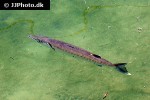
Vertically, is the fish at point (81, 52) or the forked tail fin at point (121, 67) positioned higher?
the fish at point (81, 52)

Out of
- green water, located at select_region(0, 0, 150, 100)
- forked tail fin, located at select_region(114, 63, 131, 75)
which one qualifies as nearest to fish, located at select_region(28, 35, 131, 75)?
forked tail fin, located at select_region(114, 63, 131, 75)

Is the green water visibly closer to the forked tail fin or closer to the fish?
the forked tail fin

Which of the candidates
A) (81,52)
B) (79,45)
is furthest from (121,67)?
(79,45)

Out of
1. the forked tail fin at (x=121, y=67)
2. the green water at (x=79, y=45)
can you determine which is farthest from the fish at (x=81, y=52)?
the green water at (x=79, y=45)

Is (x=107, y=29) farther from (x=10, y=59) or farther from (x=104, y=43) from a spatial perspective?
(x=10, y=59)

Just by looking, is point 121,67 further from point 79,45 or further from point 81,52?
point 79,45

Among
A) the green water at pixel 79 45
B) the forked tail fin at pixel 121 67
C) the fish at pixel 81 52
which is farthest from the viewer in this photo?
the green water at pixel 79 45

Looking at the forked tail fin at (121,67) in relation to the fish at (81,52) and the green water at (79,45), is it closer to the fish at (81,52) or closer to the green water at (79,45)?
the fish at (81,52)

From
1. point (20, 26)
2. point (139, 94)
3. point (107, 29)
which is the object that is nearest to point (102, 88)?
point (139, 94)
